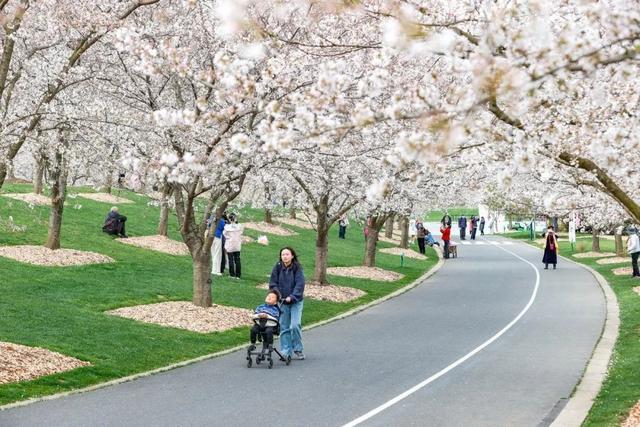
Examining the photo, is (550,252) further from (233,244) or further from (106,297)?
(106,297)

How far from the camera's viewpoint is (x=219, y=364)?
14594mm

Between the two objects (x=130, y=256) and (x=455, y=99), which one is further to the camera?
(x=130, y=256)

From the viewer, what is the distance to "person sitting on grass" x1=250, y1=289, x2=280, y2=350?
14.6 m

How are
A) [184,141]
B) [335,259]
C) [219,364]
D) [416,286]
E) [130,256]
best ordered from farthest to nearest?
[335,259] → [416,286] → [130,256] → [184,141] → [219,364]

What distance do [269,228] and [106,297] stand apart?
93.3 feet

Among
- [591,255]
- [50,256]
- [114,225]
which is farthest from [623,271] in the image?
[50,256]

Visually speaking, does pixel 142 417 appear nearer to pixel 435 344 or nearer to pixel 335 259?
pixel 435 344

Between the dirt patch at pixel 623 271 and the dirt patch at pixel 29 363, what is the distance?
1010 inches

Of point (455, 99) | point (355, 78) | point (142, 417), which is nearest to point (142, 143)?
point (355, 78)

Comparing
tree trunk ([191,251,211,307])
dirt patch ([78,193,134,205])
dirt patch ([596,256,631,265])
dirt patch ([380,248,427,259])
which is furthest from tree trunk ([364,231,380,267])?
tree trunk ([191,251,211,307])

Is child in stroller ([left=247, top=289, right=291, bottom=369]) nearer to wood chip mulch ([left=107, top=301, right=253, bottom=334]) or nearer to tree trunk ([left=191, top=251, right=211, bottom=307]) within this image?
wood chip mulch ([left=107, top=301, right=253, bottom=334])

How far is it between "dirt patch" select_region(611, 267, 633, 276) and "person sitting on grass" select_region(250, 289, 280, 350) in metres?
22.6

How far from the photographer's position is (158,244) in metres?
32.8

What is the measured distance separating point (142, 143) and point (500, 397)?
882 centimetres
